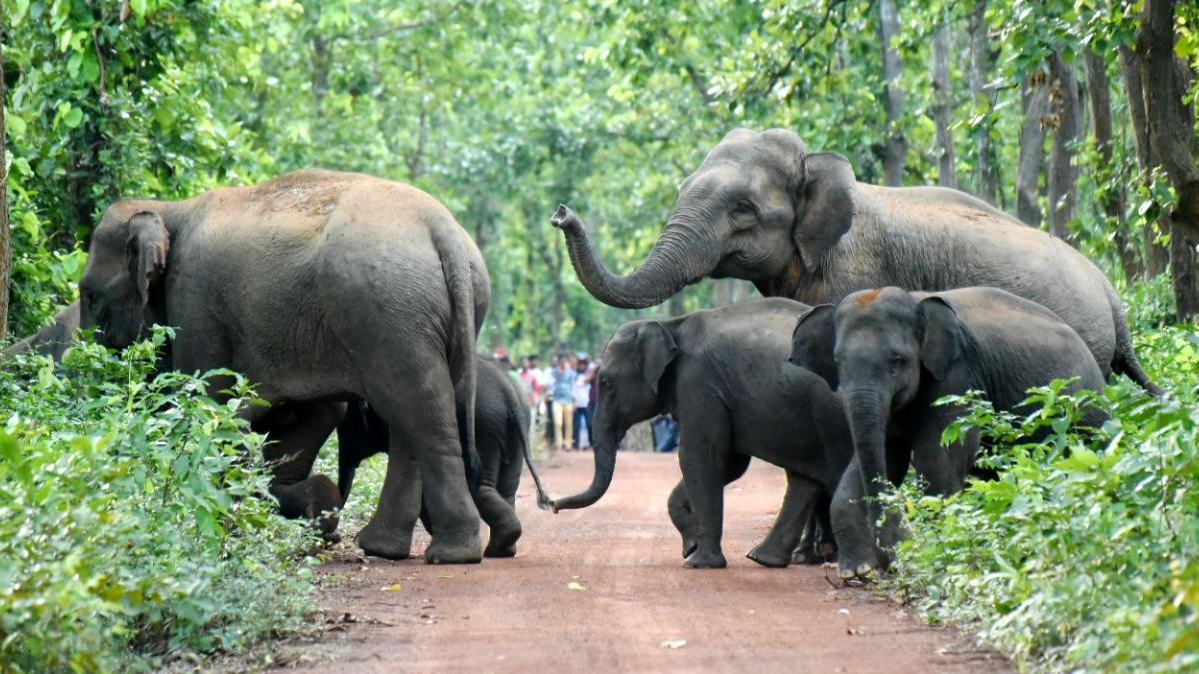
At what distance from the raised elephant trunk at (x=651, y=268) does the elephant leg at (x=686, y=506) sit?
3.57 feet

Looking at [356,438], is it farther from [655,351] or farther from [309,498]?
[655,351]

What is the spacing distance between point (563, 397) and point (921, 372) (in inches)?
1019

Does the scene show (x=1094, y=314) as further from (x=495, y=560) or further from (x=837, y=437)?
(x=495, y=560)

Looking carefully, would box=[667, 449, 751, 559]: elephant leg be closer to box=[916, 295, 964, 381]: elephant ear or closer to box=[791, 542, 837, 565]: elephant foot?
box=[791, 542, 837, 565]: elephant foot

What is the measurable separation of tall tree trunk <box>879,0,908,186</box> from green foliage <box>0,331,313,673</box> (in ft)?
42.7

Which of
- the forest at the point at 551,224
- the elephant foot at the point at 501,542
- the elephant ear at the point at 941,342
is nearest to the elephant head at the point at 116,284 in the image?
the forest at the point at 551,224

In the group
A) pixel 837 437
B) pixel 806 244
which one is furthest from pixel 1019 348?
pixel 806 244

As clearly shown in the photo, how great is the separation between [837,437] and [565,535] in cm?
364

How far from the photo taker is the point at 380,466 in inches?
735

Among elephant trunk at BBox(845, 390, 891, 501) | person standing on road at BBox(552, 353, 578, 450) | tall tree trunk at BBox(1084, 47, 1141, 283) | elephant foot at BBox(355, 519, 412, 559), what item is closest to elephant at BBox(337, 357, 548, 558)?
elephant foot at BBox(355, 519, 412, 559)

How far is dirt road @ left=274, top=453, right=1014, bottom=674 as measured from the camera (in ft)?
22.0

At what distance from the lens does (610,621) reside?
7891 millimetres

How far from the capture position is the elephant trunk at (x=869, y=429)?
29.2 ft

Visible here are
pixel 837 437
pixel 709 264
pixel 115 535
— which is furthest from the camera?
pixel 709 264
